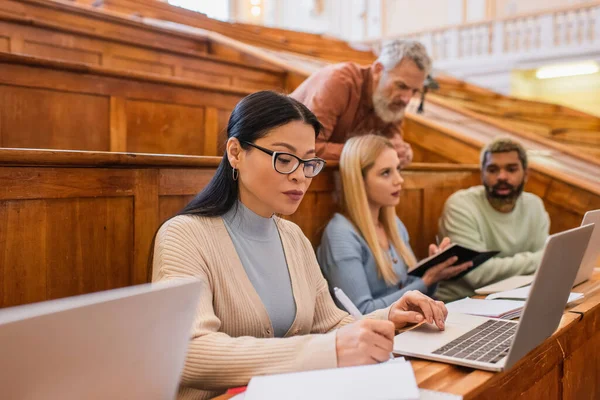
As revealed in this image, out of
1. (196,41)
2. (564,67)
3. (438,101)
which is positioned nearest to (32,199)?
(196,41)

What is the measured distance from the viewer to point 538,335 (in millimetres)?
746

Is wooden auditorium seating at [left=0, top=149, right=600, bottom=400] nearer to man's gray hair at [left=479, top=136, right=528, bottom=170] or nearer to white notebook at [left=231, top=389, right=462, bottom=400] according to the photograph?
white notebook at [left=231, top=389, right=462, bottom=400]

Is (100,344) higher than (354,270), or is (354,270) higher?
(100,344)

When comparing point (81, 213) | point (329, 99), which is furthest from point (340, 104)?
point (81, 213)

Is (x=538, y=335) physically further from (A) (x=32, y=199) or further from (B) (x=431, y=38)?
(B) (x=431, y=38)

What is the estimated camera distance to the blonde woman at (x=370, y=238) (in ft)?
4.15

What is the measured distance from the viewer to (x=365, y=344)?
648 mm

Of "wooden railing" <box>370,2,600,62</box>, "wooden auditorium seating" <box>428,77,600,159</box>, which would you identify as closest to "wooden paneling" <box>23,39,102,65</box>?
"wooden auditorium seating" <box>428,77,600,159</box>

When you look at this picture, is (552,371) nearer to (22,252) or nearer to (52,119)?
(22,252)

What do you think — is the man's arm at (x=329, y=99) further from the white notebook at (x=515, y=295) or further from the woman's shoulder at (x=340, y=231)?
the white notebook at (x=515, y=295)

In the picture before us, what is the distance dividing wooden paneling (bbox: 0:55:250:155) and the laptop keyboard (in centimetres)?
74

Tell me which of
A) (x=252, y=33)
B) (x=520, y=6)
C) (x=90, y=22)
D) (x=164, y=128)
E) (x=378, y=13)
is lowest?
(x=164, y=128)

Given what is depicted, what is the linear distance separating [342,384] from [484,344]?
0.30 metres

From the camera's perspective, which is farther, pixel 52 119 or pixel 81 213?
pixel 52 119
